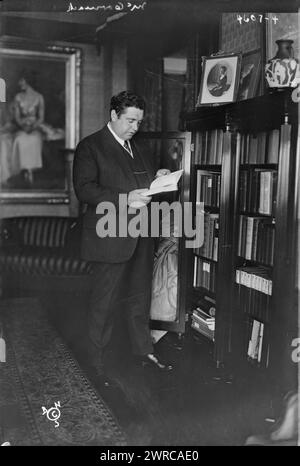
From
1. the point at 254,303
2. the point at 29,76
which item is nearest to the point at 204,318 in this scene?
the point at 254,303

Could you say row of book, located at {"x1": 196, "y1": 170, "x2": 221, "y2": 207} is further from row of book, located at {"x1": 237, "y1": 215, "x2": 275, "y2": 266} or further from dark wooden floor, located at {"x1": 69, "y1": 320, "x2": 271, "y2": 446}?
dark wooden floor, located at {"x1": 69, "y1": 320, "x2": 271, "y2": 446}

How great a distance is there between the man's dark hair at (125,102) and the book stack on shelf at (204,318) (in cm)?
150

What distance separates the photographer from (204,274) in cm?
429

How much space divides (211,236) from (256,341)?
0.82 m

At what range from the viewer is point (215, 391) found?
11.4ft

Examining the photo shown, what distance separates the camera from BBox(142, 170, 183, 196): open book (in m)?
3.50

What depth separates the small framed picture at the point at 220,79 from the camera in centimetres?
379

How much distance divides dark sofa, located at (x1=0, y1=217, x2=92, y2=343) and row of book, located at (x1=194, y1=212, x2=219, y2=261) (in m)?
1.72

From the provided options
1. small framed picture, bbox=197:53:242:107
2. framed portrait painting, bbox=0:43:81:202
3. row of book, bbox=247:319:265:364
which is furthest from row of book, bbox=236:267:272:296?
framed portrait painting, bbox=0:43:81:202

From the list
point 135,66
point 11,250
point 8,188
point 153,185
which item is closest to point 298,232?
point 153,185

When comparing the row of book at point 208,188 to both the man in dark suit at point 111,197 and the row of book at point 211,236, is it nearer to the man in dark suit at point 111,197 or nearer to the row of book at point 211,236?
the row of book at point 211,236

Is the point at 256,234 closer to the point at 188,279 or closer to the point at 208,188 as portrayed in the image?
the point at 208,188

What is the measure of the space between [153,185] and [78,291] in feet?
8.62

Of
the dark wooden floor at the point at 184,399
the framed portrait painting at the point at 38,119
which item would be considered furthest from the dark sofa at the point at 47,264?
the dark wooden floor at the point at 184,399
